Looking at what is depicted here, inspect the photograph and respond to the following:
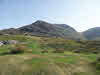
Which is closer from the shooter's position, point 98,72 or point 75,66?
point 98,72

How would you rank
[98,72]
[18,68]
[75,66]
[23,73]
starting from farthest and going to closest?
[75,66] < [98,72] < [18,68] < [23,73]

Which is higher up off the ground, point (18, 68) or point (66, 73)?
point (18, 68)

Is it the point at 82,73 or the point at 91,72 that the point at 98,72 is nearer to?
the point at 91,72

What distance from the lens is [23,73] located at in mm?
13914

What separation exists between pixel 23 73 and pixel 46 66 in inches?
141

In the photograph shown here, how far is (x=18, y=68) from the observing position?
1486 centimetres

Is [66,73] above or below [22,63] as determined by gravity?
below

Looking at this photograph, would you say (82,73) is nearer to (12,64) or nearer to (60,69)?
(60,69)

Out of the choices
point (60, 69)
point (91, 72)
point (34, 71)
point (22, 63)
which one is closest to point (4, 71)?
point (22, 63)

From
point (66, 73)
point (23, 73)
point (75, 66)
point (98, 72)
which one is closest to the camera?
point (23, 73)

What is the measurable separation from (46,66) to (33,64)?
81.6 inches

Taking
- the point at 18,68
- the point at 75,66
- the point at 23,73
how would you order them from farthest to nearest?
1. the point at 75,66
2. the point at 18,68
3. the point at 23,73

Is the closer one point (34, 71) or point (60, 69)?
point (34, 71)

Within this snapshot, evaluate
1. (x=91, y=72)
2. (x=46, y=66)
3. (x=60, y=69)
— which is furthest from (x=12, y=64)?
(x=91, y=72)
